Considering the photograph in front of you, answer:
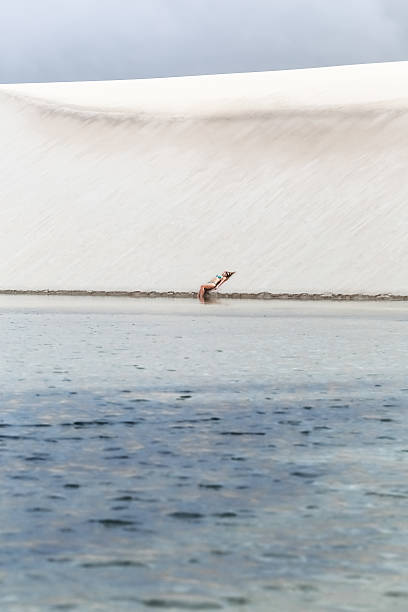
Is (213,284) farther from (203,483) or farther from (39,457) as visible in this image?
(203,483)

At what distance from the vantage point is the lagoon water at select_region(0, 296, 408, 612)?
5.64 m

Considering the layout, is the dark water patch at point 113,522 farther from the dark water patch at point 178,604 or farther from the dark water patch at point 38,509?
the dark water patch at point 178,604

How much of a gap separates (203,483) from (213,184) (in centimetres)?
4438

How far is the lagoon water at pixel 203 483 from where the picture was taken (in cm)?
564

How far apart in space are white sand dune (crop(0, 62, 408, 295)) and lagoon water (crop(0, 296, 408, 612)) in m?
26.2

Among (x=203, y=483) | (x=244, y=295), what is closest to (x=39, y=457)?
(x=203, y=483)

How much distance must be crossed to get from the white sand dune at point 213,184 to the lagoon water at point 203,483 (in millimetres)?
→ 26243

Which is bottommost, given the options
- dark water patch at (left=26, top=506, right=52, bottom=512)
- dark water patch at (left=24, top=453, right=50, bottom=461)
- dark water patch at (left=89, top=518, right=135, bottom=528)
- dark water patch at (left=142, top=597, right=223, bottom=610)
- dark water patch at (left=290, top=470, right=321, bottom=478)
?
dark water patch at (left=142, top=597, right=223, bottom=610)

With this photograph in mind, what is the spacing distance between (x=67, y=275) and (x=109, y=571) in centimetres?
4093

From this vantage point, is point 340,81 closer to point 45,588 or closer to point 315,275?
point 315,275

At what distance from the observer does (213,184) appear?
170 ft

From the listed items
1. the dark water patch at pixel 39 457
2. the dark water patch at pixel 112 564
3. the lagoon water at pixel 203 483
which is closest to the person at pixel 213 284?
the lagoon water at pixel 203 483

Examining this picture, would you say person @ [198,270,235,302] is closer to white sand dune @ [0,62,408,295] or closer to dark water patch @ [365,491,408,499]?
white sand dune @ [0,62,408,295]

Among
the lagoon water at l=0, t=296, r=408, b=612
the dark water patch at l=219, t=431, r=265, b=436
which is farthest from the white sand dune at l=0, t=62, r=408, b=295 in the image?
the dark water patch at l=219, t=431, r=265, b=436
